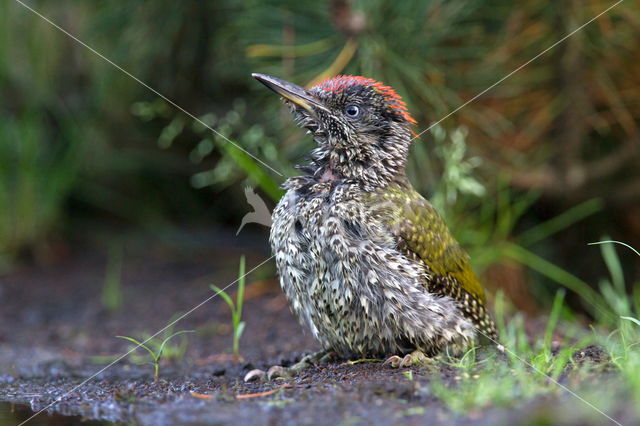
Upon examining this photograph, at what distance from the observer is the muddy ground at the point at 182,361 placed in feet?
8.87

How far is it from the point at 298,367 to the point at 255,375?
202 mm

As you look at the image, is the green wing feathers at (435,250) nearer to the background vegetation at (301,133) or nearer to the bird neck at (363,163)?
the bird neck at (363,163)

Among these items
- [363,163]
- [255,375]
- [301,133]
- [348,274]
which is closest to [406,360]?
[348,274]

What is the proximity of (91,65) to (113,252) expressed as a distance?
4.91ft

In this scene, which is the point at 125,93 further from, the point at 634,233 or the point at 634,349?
the point at 634,349

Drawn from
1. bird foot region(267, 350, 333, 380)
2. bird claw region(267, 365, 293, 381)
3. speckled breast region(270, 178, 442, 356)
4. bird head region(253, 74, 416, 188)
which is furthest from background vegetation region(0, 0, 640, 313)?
bird claw region(267, 365, 293, 381)

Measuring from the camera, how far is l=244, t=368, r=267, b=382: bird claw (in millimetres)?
3589

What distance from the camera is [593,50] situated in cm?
535

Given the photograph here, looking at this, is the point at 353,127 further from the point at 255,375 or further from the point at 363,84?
the point at 255,375

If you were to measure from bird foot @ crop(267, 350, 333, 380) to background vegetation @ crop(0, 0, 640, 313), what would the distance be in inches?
45.6

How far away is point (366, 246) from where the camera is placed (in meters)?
3.49

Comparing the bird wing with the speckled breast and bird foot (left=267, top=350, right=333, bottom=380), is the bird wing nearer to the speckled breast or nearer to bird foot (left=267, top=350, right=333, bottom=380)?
the speckled breast

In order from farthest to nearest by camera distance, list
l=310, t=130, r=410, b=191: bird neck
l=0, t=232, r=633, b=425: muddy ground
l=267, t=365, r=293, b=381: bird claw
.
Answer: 1. l=310, t=130, r=410, b=191: bird neck
2. l=267, t=365, r=293, b=381: bird claw
3. l=0, t=232, r=633, b=425: muddy ground

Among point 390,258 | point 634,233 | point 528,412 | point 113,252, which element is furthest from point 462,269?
point 113,252
